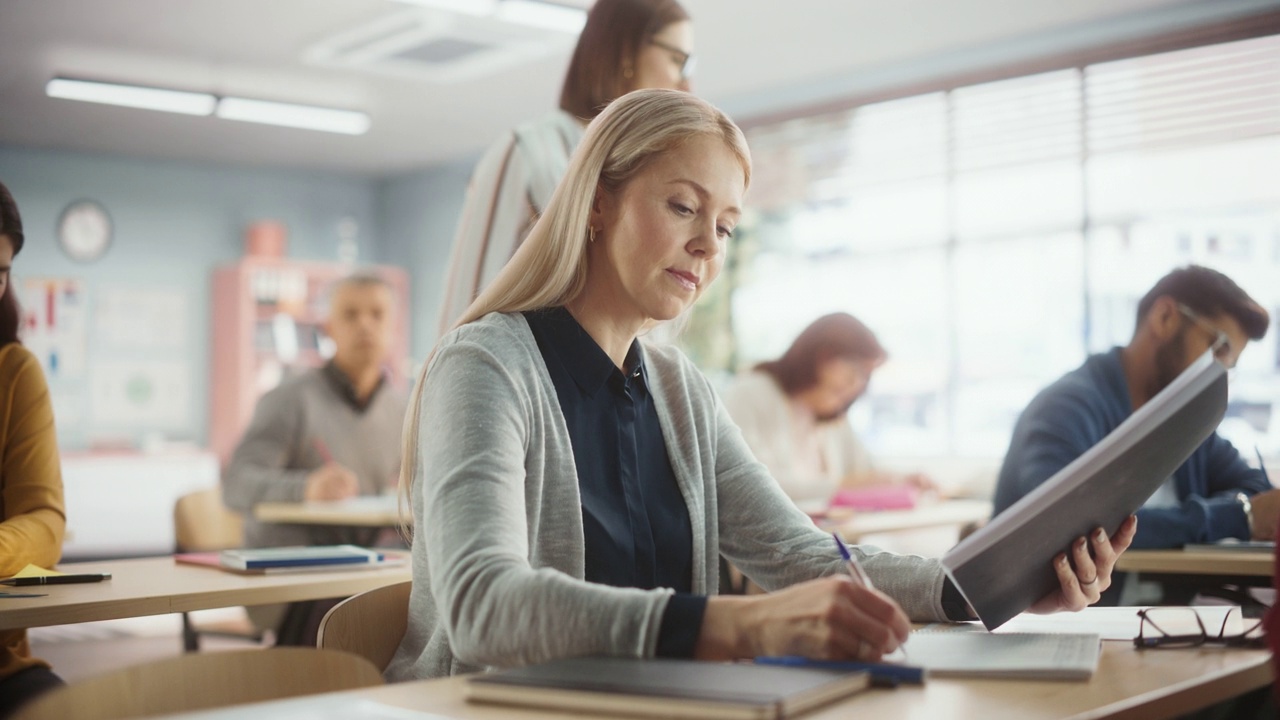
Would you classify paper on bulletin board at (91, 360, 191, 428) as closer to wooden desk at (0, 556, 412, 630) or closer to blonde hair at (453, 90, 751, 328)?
wooden desk at (0, 556, 412, 630)

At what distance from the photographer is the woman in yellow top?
1.99m

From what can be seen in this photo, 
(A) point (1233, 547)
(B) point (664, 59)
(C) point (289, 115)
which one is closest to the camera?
(B) point (664, 59)

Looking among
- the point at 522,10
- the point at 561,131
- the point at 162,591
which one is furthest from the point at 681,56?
the point at 522,10

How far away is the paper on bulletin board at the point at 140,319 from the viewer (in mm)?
8688

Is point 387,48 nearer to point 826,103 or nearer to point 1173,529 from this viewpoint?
point 826,103

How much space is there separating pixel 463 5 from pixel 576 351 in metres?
4.15

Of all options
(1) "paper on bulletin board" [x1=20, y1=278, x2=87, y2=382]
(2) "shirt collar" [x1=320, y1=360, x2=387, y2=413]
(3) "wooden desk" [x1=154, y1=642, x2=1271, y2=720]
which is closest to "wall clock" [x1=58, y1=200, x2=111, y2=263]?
(1) "paper on bulletin board" [x1=20, y1=278, x2=87, y2=382]

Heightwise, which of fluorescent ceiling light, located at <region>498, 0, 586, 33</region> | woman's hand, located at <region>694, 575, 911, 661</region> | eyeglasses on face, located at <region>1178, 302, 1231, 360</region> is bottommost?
woman's hand, located at <region>694, 575, 911, 661</region>

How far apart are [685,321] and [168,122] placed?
22.5 ft

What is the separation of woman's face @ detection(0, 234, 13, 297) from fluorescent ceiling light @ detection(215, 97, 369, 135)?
528cm

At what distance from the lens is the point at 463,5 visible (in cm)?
527

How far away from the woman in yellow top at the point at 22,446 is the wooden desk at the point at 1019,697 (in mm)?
1247

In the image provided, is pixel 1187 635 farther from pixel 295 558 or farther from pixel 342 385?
pixel 342 385

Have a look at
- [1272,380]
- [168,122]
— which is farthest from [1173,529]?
[168,122]
